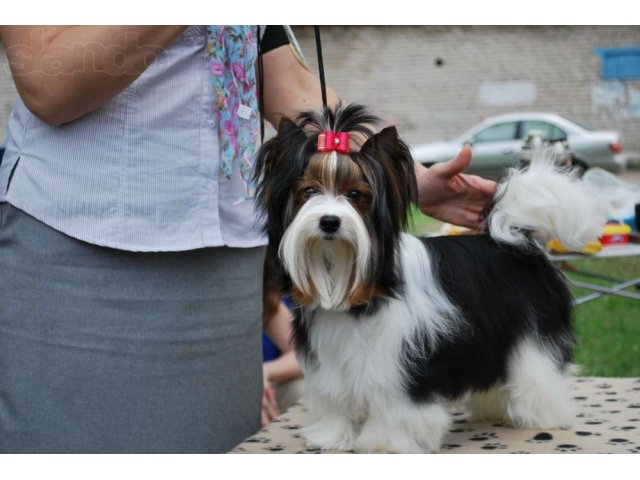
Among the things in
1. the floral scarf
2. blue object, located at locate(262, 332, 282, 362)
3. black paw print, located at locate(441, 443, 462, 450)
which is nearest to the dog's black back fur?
black paw print, located at locate(441, 443, 462, 450)

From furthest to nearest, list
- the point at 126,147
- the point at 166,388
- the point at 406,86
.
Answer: the point at 406,86, the point at 166,388, the point at 126,147

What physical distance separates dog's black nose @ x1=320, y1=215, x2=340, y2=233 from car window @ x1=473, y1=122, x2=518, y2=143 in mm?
11821

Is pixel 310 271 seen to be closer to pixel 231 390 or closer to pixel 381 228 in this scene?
pixel 381 228

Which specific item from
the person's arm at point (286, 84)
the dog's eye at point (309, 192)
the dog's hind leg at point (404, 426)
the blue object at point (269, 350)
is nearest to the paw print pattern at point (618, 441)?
the dog's hind leg at point (404, 426)

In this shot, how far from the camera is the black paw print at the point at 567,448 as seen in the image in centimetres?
175

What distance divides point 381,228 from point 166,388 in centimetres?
72

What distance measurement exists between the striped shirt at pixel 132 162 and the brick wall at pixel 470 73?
14806 millimetres

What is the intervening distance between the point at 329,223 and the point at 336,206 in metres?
0.04

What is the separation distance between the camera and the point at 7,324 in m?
1.89

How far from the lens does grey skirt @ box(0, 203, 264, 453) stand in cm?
186

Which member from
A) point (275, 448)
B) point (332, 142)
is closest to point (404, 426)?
point (275, 448)

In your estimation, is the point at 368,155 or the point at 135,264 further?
A: the point at 135,264

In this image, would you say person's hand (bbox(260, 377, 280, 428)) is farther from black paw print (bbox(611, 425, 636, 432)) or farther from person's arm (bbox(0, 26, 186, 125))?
person's arm (bbox(0, 26, 186, 125))
